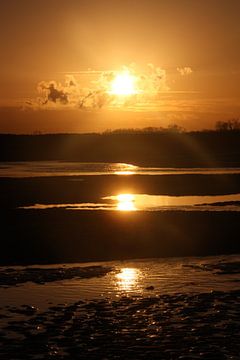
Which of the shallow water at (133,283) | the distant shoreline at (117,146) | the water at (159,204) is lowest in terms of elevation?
the shallow water at (133,283)

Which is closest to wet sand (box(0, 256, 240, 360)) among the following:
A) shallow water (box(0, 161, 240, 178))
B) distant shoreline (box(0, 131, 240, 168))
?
shallow water (box(0, 161, 240, 178))

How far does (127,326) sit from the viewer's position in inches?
490

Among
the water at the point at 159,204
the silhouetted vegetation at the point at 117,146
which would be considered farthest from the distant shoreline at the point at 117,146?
the water at the point at 159,204

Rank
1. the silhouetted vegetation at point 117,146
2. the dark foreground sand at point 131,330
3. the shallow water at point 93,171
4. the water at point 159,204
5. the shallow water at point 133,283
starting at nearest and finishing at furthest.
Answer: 1. the dark foreground sand at point 131,330
2. the shallow water at point 133,283
3. the water at point 159,204
4. the shallow water at point 93,171
5. the silhouetted vegetation at point 117,146

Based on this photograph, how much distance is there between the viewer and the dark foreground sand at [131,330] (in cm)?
1098

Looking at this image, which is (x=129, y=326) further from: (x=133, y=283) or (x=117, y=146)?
(x=117, y=146)

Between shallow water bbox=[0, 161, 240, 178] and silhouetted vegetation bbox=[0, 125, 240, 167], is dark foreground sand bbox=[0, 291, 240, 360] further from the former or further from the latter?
silhouetted vegetation bbox=[0, 125, 240, 167]

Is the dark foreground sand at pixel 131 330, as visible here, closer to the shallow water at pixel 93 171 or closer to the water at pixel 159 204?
the water at pixel 159 204

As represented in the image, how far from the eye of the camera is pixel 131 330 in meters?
12.2

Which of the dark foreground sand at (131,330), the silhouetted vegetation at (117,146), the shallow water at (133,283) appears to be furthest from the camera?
the silhouetted vegetation at (117,146)

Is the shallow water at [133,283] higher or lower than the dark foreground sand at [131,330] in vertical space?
higher

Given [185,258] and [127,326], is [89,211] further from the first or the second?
[127,326]

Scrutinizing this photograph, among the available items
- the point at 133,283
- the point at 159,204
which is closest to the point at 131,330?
the point at 133,283

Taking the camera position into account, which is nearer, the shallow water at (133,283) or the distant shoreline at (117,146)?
the shallow water at (133,283)
